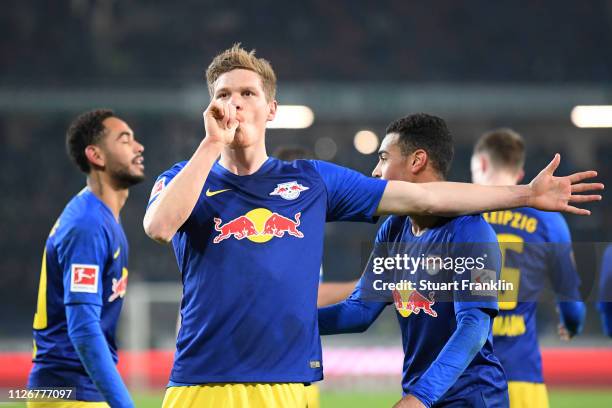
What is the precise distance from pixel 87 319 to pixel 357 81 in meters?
16.3

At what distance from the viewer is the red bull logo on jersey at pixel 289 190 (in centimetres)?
313

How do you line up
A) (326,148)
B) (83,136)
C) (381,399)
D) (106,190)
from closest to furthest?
(106,190), (83,136), (381,399), (326,148)

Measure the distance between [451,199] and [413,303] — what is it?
1.71 ft

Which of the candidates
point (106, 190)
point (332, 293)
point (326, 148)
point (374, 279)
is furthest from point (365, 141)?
point (374, 279)

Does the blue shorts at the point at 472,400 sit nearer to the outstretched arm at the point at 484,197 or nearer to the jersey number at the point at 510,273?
the outstretched arm at the point at 484,197

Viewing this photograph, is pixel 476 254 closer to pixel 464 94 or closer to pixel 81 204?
pixel 81 204

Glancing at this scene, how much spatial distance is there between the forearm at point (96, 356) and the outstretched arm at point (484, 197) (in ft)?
5.36

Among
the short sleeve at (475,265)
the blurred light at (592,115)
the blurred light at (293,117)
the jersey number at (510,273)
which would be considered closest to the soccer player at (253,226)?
the short sleeve at (475,265)

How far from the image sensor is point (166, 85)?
1748cm

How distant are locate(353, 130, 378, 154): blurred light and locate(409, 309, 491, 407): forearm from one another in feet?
48.2

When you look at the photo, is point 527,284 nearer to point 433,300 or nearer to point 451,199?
point 433,300

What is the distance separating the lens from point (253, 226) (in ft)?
9.98

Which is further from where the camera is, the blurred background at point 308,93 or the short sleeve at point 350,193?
the blurred background at point 308,93

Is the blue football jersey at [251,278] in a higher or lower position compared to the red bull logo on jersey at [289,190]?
lower
